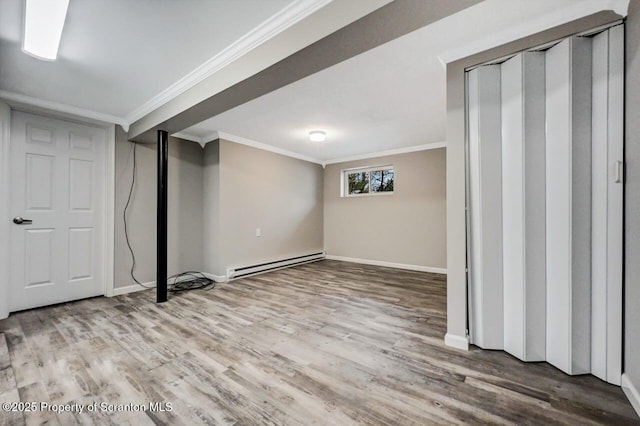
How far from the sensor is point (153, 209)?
12.4 ft

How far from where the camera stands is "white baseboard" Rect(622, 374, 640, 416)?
136 centimetres

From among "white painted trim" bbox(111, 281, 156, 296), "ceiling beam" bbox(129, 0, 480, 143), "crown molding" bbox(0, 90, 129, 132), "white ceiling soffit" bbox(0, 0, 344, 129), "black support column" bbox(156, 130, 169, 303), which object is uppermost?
"white ceiling soffit" bbox(0, 0, 344, 129)

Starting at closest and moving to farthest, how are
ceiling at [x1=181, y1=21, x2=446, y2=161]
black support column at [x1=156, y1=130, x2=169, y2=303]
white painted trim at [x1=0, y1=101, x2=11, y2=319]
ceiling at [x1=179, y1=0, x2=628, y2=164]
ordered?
ceiling at [x1=179, y1=0, x2=628, y2=164], ceiling at [x1=181, y1=21, x2=446, y2=161], white painted trim at [x1=0, y1=101, x2=11, y2=319], black support column at [x1=156, y1=130, x2=169, y2=303]

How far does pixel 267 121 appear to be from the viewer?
351 cm

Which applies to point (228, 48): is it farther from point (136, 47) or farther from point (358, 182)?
point (358, 182)

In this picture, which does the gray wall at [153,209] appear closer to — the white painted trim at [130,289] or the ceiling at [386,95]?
the white painted trim at [130,289]

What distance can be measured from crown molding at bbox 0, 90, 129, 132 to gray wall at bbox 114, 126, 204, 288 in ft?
0.47

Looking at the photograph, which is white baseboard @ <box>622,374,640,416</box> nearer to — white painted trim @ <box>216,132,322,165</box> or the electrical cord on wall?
the electrical cord on wall

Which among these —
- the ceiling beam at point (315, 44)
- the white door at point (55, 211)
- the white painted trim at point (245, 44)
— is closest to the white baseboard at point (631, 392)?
the ceiling beam at point (315, 44)

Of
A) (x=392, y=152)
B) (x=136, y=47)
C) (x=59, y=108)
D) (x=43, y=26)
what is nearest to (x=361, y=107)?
(x=136, y=47)

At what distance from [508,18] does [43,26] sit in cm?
293

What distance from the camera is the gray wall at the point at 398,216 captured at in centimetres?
463

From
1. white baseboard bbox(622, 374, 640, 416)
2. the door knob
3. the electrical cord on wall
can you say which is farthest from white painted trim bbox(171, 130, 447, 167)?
white baseboard bbox(622, 374, 640, 416)

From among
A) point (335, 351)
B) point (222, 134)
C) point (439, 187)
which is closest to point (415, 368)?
point (335, 351)
